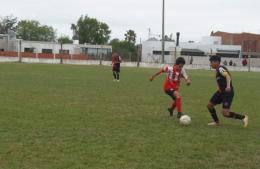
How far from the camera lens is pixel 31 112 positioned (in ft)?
38.9

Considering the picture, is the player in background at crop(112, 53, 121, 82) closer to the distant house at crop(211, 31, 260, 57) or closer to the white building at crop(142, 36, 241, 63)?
the white building at crop(142, 36, 241, 63)

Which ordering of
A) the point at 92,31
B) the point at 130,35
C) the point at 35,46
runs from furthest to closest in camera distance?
the point at 130,35, the point at 92,31, the point at 35,46

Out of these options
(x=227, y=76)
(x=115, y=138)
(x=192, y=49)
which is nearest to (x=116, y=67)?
(x=227, y=76)

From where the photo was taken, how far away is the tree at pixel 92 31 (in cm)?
12594

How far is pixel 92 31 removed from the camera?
126375 mm

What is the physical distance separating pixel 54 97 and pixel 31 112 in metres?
3.96

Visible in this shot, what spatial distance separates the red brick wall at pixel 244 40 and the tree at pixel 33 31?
42662mm

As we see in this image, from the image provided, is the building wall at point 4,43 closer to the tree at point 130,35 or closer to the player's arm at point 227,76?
the tree at point 130,35

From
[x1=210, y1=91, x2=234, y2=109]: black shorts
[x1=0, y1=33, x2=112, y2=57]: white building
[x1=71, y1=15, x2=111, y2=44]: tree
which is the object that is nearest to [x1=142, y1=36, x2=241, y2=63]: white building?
[x1=0, y1=33, x2=112, y2=57]: white building

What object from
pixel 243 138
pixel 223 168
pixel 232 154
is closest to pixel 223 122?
pixel 243 138

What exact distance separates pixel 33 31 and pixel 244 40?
173 feet

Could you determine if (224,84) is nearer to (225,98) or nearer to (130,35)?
(225,98)

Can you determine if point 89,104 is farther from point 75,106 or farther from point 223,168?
point 223,168

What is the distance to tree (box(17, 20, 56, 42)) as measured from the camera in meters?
129
